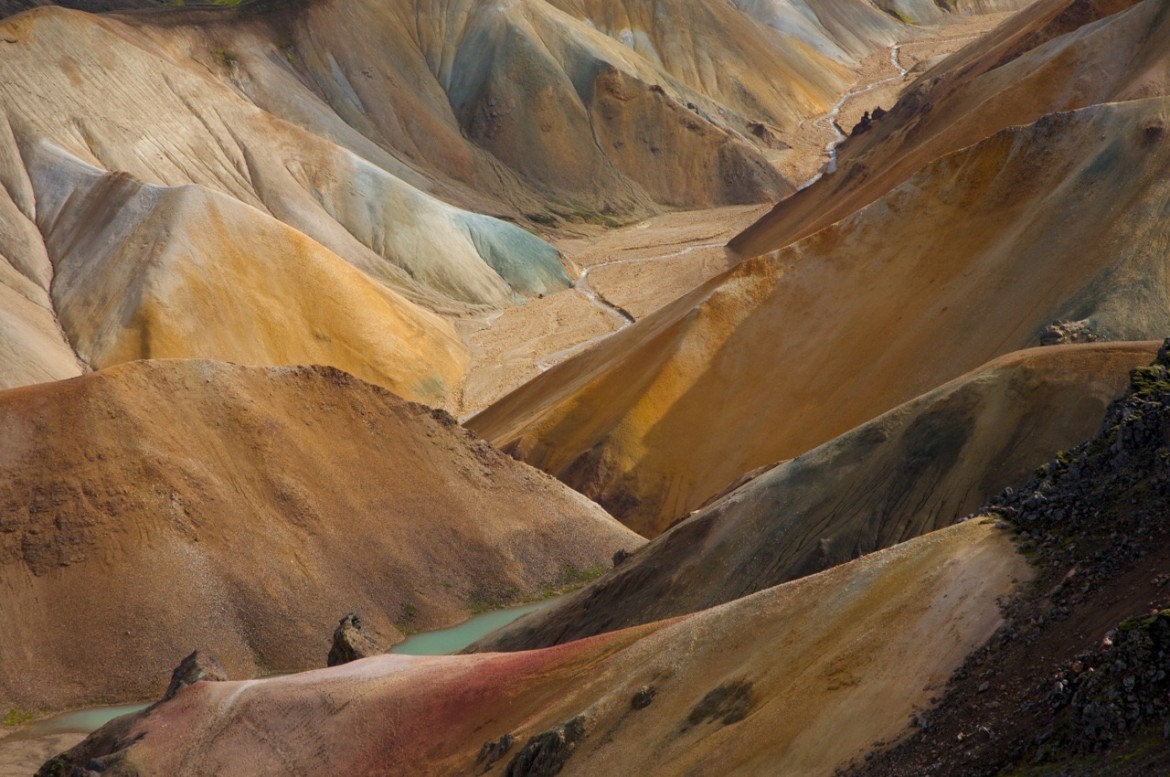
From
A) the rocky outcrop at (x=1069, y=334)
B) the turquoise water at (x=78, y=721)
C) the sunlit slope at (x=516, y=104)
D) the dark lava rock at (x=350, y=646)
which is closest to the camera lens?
the dark lava rock at (x=350, y=646)

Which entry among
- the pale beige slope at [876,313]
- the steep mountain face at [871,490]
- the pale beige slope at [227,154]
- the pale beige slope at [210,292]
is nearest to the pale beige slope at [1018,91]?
the pale beige slope at [876,313]

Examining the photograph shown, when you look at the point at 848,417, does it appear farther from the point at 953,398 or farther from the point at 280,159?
the point at 280,159

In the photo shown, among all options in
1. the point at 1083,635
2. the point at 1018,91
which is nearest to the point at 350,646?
the point at 1083,635

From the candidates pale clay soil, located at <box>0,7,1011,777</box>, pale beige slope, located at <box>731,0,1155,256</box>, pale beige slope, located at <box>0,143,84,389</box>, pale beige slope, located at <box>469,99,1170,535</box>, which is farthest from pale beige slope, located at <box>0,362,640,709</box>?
pale beige slope, located at <box>731,0,1155,256</box>

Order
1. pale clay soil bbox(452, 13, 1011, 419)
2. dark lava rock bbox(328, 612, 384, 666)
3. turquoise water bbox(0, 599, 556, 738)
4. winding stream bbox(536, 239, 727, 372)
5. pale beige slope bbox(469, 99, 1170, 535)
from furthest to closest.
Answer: winding stream bbox(536, 239, 727, 372), pale clay soil bbox(452, 13, 1011, 419), pale beige slope bbox(469, 99, 1170, 535), turquoise water bbox(0, 599, 556, 738), dark lava rock bbox(328, 612, 384, 666)

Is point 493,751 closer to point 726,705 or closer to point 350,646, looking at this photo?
point 726,705

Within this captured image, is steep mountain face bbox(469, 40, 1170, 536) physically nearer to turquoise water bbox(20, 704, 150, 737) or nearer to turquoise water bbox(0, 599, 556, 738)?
turquoise water bbox(0, 599, 556, 738)

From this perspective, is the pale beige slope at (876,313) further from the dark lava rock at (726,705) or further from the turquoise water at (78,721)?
the dark lava rock at (726,705)
